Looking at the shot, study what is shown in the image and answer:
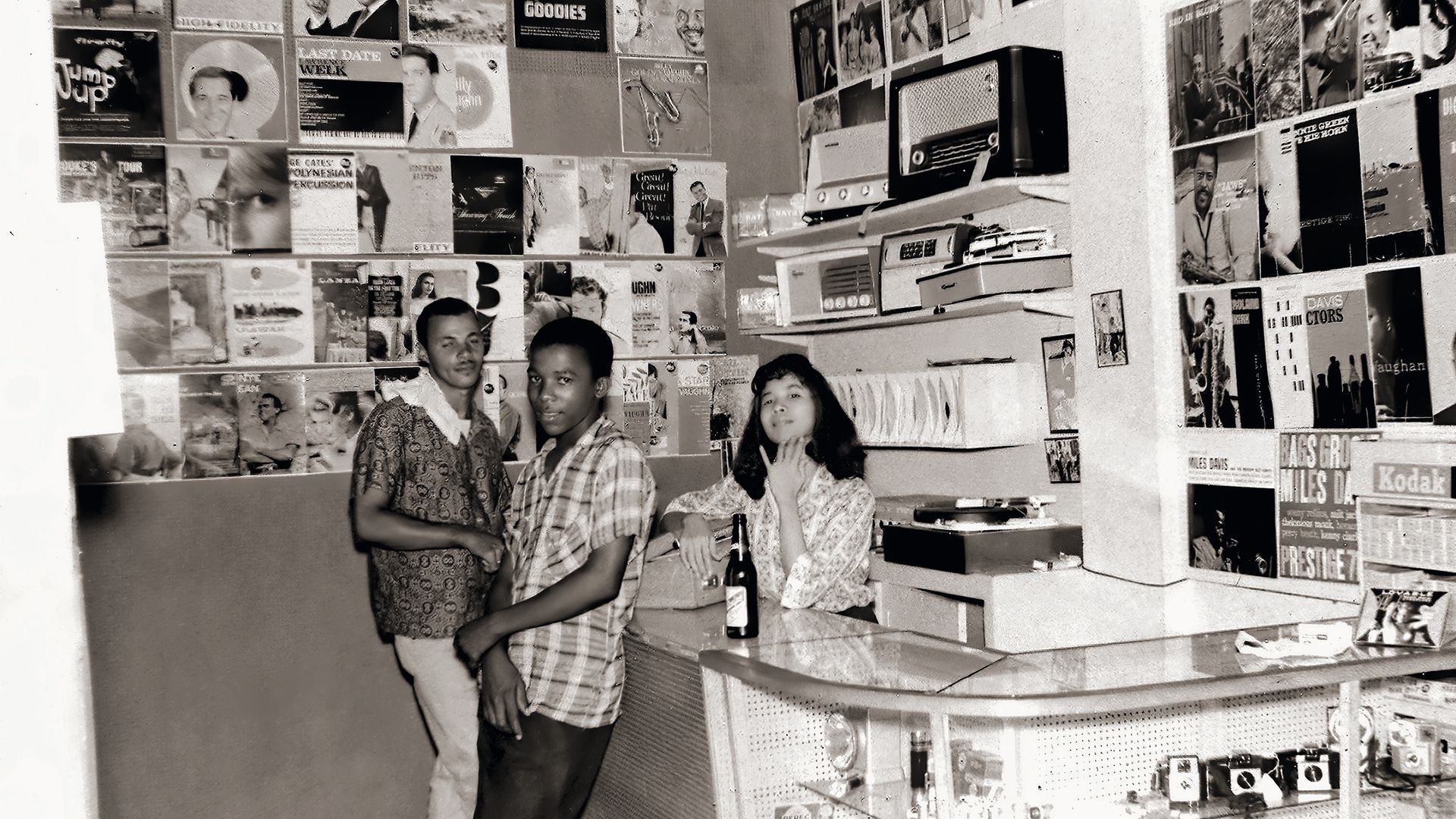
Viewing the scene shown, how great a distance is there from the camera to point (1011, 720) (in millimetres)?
2266

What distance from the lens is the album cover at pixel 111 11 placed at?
3895 millimetres

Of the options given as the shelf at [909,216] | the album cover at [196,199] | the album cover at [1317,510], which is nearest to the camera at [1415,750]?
the album cover at [1317,510]

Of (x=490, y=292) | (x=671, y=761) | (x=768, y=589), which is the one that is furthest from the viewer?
(x=490, y=292)

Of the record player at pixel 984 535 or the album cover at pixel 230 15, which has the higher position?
the album cover at pixel 230 15

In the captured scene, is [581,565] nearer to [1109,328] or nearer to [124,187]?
[1109,328]

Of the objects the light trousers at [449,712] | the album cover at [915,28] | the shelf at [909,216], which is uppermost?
the album cover at [915,28]

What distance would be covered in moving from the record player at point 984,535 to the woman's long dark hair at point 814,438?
32 cm

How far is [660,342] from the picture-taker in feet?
15.1

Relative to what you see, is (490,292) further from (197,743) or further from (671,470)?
(197,743)

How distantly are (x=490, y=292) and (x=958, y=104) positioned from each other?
1827 millimetres

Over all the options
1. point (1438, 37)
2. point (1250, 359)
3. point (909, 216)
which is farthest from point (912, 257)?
point (1438, 37)

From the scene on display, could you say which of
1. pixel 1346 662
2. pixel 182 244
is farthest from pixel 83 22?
pixel 1346 662

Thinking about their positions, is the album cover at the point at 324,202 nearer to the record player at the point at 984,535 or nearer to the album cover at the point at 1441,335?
the record player at the point at 984,535

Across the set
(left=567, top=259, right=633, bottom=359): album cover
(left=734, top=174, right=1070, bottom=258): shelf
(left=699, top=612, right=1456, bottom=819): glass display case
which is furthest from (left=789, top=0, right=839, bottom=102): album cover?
(left=699, top=612, right=1456, bottom=819): glass display case
